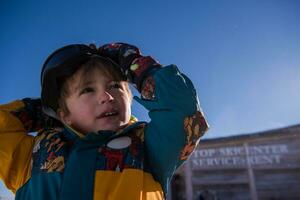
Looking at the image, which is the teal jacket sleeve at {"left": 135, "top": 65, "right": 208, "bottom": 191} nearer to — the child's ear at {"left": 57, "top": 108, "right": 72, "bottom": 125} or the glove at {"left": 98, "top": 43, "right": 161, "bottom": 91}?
the glove at {"left": 98, "top": 43, "right": 161, "bottom": 91}

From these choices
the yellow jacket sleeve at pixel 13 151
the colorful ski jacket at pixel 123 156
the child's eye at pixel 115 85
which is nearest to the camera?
the colorful ski jacket at pixel 123 156

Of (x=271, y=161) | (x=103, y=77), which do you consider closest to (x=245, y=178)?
(x=271, y=161)

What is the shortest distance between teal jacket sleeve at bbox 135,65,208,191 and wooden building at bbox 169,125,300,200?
5501mm

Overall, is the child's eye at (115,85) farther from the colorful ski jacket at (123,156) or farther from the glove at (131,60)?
the colorful ski jacket at (123,156)

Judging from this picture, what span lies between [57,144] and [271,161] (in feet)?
18.7

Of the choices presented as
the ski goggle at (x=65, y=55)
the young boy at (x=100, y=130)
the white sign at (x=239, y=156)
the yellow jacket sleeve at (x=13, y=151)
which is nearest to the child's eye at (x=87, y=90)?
the young boy at (x=100, y=130)

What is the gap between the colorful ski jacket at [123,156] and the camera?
88 centimetres

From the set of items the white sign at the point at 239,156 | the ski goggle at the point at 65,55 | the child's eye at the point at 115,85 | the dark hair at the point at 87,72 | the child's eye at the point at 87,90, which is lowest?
the child's eye at the point at 87,90

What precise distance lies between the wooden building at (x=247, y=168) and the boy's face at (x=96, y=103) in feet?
17.8

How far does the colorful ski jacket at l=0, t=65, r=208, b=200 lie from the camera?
2.87 ft

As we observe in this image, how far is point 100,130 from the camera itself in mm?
1039

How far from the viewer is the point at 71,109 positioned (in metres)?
1.20

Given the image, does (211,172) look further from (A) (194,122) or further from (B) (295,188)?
(A) (194,122)

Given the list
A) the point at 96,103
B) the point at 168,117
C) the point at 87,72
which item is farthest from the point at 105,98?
the point at 168,117
